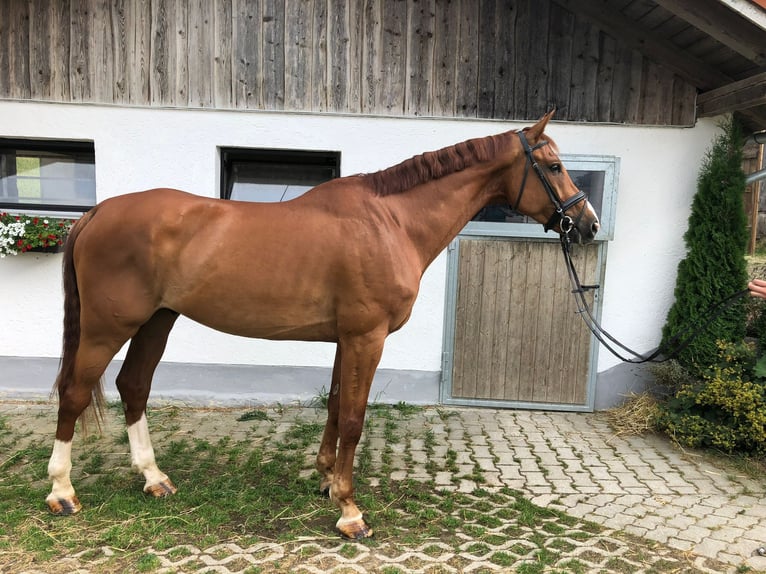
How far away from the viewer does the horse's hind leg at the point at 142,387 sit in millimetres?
2918

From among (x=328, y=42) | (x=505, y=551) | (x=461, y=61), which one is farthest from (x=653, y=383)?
(x=328, y=42)

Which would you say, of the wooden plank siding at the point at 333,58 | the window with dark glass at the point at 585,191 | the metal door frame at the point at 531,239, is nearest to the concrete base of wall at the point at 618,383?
the metal door frame at the point at 531,239

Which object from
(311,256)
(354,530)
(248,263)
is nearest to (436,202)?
(311,256)

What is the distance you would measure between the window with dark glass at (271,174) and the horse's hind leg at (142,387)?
2.05 meters

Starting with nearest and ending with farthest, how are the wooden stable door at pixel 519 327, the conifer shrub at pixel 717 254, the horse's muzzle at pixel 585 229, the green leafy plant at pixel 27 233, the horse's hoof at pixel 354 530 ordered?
1. the horse's hoof at pixel 354 530
2. the horse's muzzle at pixel 585 229
3. the conifer shrub at pixel 717 254
4. the green leafy plant at pixel 27 233
5. the wooden stable door at pixel 519 327

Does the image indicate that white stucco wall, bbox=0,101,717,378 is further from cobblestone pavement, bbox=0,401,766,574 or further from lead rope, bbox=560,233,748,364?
cobblestone pavement, bbox=0,401,766,574

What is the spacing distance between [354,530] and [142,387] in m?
1.52

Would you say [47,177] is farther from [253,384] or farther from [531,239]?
[531,239]

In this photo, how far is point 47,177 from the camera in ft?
15.2

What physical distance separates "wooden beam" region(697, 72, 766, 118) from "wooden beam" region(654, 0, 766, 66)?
0.49ft

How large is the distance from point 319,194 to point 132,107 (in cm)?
284

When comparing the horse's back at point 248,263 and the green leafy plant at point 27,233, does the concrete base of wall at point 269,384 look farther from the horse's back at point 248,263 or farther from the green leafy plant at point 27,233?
the horse's back at point 248,263

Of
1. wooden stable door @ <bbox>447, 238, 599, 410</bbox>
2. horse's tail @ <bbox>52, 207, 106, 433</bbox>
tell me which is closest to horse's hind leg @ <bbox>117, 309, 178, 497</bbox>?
horse's tail @ <bbox>52, 207, 106, 433</bbox>

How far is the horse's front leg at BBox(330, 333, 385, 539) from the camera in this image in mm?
2523
